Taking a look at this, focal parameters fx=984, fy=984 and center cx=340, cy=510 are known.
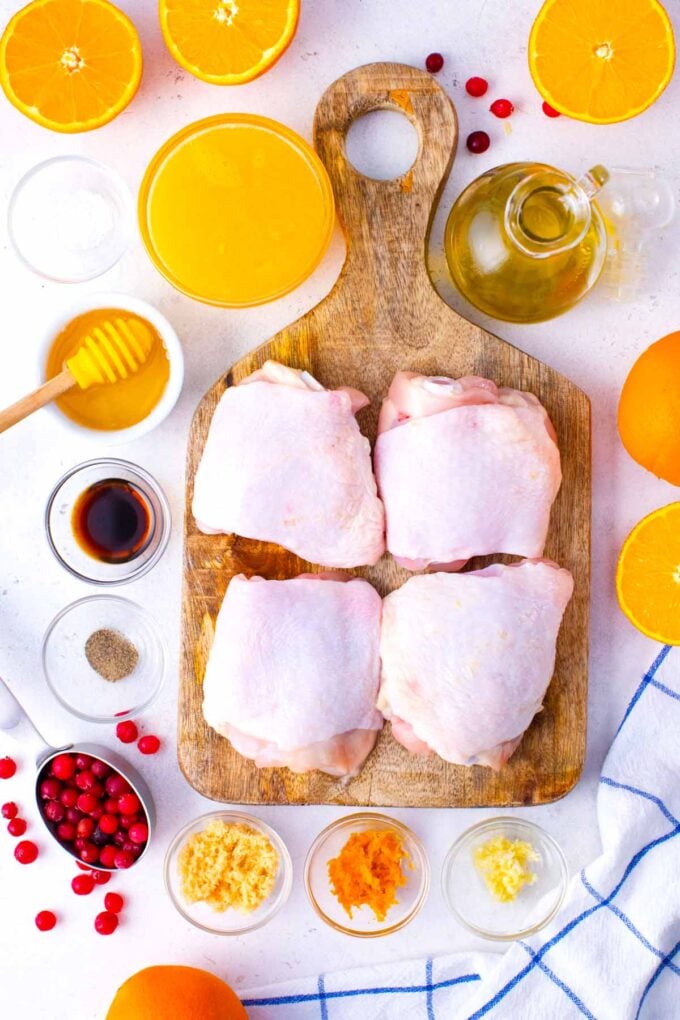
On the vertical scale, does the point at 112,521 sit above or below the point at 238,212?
below

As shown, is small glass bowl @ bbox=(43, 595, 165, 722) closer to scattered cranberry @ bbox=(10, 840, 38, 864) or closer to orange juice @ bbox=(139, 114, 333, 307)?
scattered cranberry @ bbox=(10, 840, 38, 864)

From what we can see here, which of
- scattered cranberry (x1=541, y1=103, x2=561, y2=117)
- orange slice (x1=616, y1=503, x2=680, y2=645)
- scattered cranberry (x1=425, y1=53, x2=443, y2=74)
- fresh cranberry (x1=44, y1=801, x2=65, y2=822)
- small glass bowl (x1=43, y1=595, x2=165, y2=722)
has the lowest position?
fresh cranberry (x1=44, y1=801, x2=65, y2=822)

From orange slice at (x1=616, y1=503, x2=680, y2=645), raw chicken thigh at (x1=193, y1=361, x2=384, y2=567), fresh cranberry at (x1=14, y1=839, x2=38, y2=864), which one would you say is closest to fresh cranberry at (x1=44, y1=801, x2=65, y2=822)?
fresh cranberry at (x1=14, y1=839, x2=38, y2=864)

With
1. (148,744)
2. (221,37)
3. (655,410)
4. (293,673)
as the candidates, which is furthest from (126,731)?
(221,37)

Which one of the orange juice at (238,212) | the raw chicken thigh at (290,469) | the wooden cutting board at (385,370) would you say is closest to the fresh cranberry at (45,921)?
the wooden cutting board at (385,370)

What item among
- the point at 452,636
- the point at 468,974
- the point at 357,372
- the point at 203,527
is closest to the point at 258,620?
the point at 203,527

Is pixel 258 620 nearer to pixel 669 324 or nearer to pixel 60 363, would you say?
pixel 60 363

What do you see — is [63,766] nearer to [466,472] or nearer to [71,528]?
[71,528]
